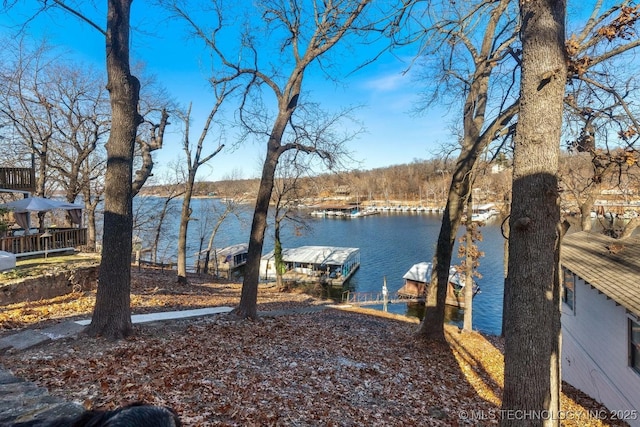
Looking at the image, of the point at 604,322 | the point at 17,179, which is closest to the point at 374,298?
the point at 604,322

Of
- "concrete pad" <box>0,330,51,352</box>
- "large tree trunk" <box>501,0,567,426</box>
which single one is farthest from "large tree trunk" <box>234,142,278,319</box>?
"large tree trunk" <box>501,0,567,426</box>

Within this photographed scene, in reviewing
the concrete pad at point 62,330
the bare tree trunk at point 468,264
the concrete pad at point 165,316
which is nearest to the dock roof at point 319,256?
the bare tree trunk at point 468,264

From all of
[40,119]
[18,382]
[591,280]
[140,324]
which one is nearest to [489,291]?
[591,280]

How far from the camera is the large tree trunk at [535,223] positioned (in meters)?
2.95

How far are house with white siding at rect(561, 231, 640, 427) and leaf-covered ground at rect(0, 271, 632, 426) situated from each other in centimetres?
62

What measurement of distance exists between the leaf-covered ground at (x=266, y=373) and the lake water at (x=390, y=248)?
12.9m

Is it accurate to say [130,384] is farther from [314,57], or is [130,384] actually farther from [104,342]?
[314,57]

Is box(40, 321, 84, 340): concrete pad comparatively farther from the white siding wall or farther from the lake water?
the lake water

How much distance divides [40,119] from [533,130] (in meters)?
20.4

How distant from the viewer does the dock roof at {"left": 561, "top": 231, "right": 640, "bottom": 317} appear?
20.0 ft

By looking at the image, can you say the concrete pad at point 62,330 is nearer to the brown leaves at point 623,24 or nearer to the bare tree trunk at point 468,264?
the brown leaves at point 623,24

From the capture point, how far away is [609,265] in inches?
306

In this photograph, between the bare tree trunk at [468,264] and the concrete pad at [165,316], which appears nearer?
the concrete pad at [165,316]

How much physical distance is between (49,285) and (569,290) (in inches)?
540
